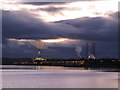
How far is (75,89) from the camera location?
1950 inches

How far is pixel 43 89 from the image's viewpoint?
4853cm

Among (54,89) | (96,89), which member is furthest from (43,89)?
(96,89)

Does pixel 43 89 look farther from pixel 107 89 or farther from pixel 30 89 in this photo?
pixel 107 89

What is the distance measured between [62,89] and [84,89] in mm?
3388

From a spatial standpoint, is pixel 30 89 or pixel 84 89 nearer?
pixel 30 89

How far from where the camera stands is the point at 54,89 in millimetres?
49062

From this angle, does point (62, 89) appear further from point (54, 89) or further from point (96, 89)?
point (96, 89)

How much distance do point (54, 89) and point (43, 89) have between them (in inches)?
63.4

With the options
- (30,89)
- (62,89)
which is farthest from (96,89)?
(30,89)

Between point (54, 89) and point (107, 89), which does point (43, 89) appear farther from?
point (107, 89)

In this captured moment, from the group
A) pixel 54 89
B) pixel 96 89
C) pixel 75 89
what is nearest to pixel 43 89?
pixel 54 89

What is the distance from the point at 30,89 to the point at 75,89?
21.6 ft

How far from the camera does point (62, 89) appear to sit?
49.4 m

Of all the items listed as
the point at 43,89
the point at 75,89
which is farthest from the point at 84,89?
the point at 43,89
